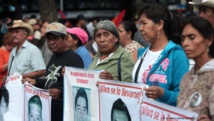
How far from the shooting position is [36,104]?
7.42 metres

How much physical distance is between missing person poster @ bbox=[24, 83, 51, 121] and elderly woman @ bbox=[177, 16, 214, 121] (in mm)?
2848

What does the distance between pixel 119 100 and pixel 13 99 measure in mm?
2736

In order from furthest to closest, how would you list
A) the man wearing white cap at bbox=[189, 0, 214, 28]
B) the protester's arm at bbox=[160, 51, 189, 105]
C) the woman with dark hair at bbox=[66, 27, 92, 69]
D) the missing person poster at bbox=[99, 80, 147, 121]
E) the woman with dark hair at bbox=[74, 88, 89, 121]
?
1. the woman with dark hair at bbox=[66, 27, 92, 69]
2. the woman with dark hair at bbox=[74, 88, 89, 121]
3. the man wearing white cap at bbox=[189, 0, 214, 28]
4. the missing person poster at bbox=[99, 80, 147, 121]
5. the protester's arm at bbox=[160, 51, 189, 105]

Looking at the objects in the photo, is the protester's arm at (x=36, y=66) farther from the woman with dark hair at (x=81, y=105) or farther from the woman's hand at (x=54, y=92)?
the woman with dark hair at (x=81, y=105)

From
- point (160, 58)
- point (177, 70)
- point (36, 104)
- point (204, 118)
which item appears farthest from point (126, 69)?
point (204, 118)

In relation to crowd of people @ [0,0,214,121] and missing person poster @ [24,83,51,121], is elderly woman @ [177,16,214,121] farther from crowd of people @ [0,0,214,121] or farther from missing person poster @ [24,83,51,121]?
missing person poster @ [24,83,51,121]

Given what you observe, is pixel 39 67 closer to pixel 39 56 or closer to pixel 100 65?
pixel 39 56

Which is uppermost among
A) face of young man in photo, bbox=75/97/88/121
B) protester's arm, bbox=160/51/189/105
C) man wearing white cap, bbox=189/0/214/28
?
man wearing white cap, bbox=189/0/214/28

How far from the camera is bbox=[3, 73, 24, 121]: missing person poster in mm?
7863

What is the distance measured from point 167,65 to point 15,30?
13.4 ft

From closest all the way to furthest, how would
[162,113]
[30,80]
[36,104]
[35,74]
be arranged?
[162,113], [36,104], [30,80], [35,74]

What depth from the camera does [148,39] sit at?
548 centimetres

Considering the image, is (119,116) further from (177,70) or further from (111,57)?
(177,70)

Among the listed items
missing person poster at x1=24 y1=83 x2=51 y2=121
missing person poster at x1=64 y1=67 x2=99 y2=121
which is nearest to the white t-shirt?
missing person poster at x1=64 y1=67 x2=99 y2=121
